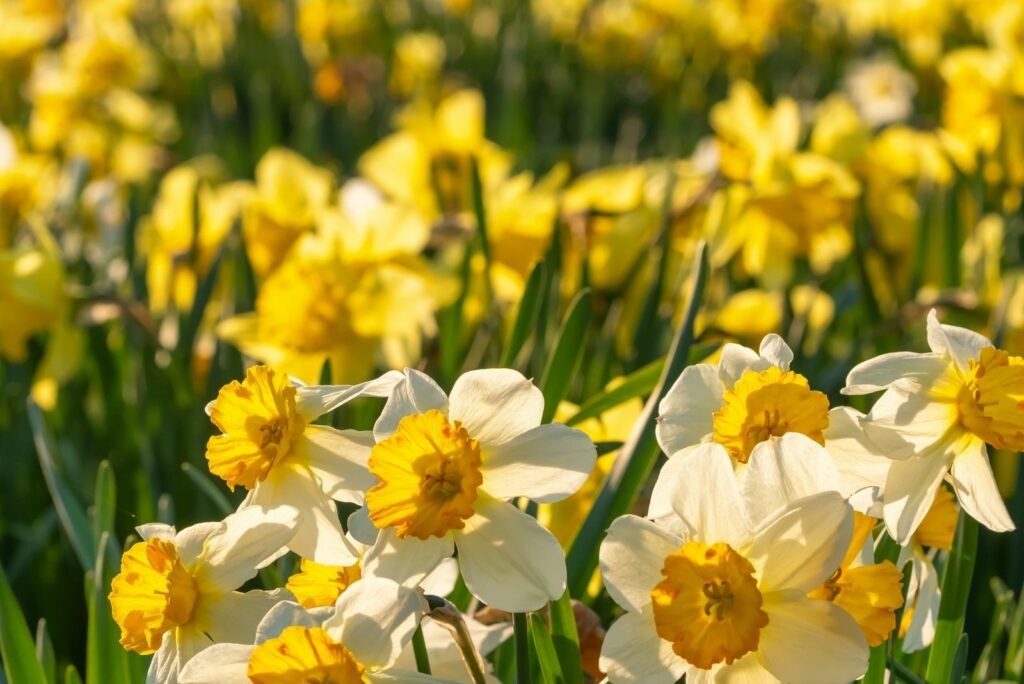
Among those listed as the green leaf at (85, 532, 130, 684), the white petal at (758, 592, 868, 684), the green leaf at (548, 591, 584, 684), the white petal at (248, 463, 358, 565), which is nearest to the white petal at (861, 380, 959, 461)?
the white petal at (758, 592, 868, 684)

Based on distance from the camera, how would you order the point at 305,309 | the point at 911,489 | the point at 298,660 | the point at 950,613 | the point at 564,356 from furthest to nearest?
the point at 305,309 → the point at 564,356 → the point at 950,613 → the point at 911,489 → the point at 298,660

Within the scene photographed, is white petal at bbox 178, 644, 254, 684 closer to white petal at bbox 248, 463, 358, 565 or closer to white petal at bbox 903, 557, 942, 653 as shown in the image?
white petal at bbox 248, 463, 358, 565

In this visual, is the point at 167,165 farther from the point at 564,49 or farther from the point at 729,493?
the point at 729,493

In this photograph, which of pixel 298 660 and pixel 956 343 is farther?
pixel 956 343

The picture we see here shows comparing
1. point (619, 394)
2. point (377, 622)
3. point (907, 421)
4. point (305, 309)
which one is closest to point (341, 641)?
point (377, 622)

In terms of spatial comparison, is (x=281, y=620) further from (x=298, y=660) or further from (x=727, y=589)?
(x=727, y=589)

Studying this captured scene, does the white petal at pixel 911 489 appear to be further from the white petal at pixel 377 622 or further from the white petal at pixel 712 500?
the white petal at pixel 377 622

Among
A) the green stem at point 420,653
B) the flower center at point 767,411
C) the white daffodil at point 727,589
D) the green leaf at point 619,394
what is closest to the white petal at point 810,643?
the white daffodil at point 727,589
